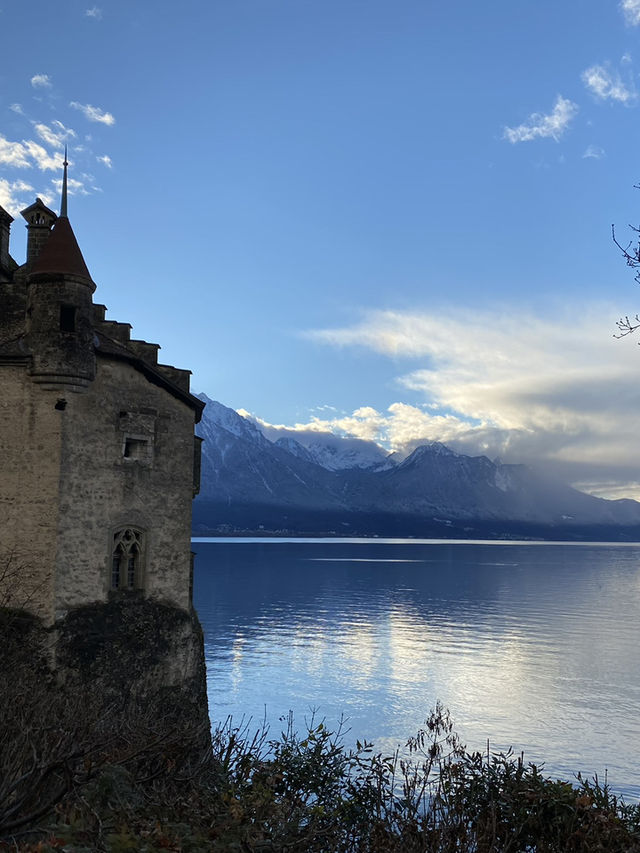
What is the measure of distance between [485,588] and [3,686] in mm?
130355

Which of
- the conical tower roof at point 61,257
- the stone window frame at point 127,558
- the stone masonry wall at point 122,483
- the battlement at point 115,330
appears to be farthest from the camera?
the battlement at point 115,330

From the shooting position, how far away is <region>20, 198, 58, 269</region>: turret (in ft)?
89.5

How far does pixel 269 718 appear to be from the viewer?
49406 mm

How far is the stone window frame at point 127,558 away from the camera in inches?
1009

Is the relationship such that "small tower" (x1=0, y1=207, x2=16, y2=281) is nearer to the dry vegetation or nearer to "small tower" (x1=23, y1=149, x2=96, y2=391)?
"small tower" (x1=23, y1=149, x2=96, y2=391)

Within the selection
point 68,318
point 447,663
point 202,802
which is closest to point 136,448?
point 68,318

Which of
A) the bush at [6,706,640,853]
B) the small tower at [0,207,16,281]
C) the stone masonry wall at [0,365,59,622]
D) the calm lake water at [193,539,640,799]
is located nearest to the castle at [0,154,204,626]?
the stone masonry wall at [0,365,59,622]

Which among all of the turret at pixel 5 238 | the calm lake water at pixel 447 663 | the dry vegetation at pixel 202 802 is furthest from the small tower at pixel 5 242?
the calm lake water at pixel 447 663

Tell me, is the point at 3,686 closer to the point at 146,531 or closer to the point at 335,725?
the point at 146,531

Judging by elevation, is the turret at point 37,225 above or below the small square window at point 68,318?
above

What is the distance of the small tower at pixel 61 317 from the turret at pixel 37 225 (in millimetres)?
2175

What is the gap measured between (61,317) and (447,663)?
5705 cm

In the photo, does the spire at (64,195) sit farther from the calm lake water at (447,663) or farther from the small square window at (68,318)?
the calm lake water at (447,663)

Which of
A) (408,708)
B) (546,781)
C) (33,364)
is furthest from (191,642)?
(408,708)
